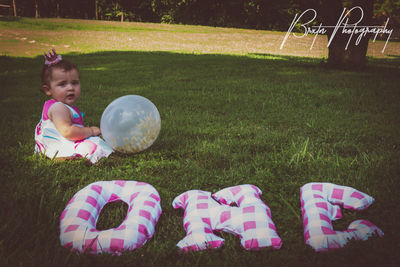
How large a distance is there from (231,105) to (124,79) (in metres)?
2.97

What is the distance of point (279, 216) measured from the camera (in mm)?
1942

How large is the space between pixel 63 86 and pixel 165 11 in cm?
4069

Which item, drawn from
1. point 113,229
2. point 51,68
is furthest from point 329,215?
point 51,68

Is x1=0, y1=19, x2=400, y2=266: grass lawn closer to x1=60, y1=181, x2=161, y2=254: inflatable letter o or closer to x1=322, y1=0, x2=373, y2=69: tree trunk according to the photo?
x1=60, y1=181, x2=161, y2=254: inflatable letter o

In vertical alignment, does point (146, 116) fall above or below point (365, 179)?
above

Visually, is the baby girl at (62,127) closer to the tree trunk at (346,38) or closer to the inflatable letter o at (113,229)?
the inflatable letter o at (113,229)

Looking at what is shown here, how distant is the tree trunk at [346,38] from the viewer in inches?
302

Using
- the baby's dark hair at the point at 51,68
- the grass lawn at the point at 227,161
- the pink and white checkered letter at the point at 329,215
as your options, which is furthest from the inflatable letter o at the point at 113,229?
the baby's dark hair at the point at 51,68

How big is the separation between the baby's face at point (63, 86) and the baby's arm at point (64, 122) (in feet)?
0.45

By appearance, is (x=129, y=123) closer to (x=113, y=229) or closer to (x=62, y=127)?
(x=62, y=127)

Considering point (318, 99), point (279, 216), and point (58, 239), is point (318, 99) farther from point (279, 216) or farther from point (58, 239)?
point (58, 239)

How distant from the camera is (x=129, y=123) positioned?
258 cm

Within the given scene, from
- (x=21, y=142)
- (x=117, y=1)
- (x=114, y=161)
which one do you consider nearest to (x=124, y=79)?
(x=21, y=142)

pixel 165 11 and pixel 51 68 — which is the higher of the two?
pixel 51 68
